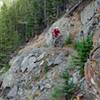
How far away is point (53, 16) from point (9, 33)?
6.54 metres

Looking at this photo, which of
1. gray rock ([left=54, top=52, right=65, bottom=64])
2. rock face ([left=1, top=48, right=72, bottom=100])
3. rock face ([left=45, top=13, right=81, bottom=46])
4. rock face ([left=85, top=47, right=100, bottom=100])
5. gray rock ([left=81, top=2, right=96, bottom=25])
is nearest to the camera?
rock face ([left=85, top=47, right=100, bottom=100])

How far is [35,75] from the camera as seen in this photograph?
84.8 feet

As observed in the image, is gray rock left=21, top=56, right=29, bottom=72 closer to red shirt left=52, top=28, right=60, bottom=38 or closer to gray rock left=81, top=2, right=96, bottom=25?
red shirt left=52, top=28, right=60, bottom=38

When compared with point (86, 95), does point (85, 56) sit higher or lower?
higher

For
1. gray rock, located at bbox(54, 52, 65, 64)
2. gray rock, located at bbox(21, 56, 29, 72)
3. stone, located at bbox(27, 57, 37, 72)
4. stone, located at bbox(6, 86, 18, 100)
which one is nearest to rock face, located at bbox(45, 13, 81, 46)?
gray rock, located at bbox(21, 56, 29, 72)

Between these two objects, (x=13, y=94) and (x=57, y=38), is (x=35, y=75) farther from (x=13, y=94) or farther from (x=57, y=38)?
(x=57, y=38)

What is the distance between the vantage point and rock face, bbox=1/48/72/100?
2353 cm

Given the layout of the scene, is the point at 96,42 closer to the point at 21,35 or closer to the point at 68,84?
the point at 68,84

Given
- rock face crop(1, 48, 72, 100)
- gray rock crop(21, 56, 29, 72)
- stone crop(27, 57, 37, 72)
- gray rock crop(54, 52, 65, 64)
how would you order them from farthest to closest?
gray rock crop(21, 56, 29, 72)
stone crop(27, 57, 37, 72)
gray rock crop(54, 52, 65, 64)
rock face crop(1, 48, 72, 100)

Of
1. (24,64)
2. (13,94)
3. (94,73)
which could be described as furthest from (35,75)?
(94,73)

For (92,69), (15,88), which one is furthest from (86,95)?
(15,88)

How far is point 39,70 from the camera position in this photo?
26.0 m

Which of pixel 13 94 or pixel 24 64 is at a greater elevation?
pixel 24 64

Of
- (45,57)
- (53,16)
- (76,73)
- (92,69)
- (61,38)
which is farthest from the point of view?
(53,16)
